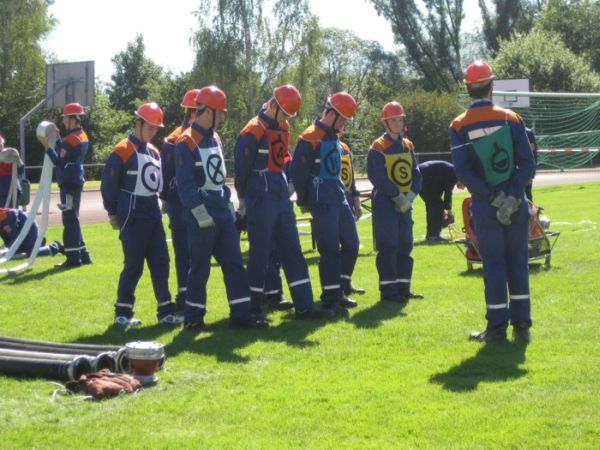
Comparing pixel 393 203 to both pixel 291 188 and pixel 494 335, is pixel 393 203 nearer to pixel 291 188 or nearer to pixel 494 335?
pixel 291 188

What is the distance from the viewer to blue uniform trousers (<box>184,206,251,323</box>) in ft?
32.1

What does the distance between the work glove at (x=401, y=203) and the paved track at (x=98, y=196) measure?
15573 millimetres

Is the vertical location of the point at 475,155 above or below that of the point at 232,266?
above

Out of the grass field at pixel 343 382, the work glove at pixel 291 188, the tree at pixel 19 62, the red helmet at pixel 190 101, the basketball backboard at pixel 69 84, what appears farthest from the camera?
the tree at pixel 19 62

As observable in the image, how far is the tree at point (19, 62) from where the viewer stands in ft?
210

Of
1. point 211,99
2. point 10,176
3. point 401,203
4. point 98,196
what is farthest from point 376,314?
point 98,196

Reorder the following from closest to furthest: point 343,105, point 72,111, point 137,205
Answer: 1. point 137,205
2. point 343,105
3. point 72,111

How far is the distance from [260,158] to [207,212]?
3.08ft

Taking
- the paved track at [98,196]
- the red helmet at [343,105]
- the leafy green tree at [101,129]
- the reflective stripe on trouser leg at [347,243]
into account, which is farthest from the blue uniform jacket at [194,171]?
the leafy green tree at [101,129]

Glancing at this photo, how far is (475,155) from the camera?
8906 mm

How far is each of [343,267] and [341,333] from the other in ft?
7.09

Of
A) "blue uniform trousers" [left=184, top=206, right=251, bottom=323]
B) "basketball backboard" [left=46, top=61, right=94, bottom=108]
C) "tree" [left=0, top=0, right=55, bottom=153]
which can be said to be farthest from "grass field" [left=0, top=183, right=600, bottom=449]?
"tree" [left=0, top=0, right=55, bottom=153]

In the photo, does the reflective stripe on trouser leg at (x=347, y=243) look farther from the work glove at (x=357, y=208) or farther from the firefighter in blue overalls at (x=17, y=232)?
the firefighter in blue overalls at (x=17, y=232)

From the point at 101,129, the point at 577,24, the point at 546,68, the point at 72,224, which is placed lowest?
the point at 72,224
